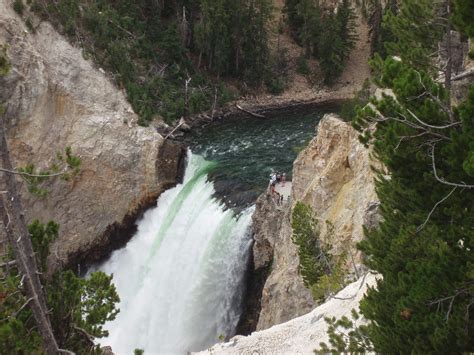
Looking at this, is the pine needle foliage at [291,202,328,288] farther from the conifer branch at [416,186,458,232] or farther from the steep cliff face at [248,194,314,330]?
the conifer branch at [416,186,458,232]

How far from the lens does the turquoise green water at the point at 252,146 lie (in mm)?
23672

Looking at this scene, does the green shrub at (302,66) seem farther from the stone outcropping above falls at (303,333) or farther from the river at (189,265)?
the stone outcropping above falls at (303,333)

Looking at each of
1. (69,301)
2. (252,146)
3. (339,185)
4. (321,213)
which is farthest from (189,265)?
(252,146)

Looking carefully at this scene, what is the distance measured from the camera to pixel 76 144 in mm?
23547

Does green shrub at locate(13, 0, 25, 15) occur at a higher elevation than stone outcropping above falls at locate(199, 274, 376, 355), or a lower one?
higher

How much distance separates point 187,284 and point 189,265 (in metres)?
0.79

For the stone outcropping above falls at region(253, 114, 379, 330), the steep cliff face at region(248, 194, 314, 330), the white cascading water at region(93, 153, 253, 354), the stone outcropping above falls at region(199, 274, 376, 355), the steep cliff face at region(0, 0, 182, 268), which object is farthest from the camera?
the steep cliff face at region(0, 0, 182, 268)

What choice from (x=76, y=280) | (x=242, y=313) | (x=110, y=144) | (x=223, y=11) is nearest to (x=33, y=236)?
(x=76, y=280)

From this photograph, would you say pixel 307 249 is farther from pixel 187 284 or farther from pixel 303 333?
pixel 187 284

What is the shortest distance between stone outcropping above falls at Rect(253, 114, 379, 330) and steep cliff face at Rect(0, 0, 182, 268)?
26.6 feet

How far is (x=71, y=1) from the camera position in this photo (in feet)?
95.0

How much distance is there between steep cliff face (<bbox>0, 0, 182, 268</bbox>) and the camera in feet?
72.9

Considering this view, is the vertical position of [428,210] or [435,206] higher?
[435,206]

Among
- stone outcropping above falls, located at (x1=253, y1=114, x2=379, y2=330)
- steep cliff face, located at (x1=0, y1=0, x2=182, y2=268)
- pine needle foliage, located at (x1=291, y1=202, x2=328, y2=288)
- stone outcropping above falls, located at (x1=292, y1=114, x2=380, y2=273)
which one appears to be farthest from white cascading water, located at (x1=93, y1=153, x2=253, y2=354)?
pine needle foliage, located at (x1=291, y1=202, x2=328, y2=288)
